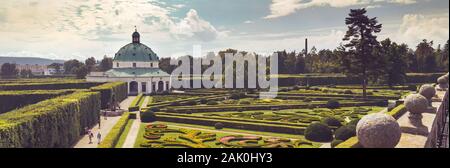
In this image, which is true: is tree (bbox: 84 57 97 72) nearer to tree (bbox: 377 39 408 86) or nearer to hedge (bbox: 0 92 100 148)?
tree (bbox: 377 39 408 86)

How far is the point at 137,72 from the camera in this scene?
80.6m

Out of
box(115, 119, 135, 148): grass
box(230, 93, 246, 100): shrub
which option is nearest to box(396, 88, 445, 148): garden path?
box(115, 119, 135, 148): grass

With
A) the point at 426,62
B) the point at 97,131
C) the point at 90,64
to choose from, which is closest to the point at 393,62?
the point at 426,62

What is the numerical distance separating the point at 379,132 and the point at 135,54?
7432cm

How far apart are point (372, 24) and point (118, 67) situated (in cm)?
5497

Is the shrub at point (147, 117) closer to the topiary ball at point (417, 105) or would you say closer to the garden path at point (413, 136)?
the garden path at point (413, 136)

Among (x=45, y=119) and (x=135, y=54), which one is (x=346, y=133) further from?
(x=135, y=54)

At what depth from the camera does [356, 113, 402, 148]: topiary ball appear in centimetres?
1505

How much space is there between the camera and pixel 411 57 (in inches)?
3834

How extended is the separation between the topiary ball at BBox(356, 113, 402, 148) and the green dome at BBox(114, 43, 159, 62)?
72911 millimetres

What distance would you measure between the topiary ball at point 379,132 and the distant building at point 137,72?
64.5m

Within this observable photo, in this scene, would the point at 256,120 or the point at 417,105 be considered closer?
the point at 417,105

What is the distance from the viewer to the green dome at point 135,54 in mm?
83312

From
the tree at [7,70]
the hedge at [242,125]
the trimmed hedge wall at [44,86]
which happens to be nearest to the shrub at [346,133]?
the hedge at [242,125]
